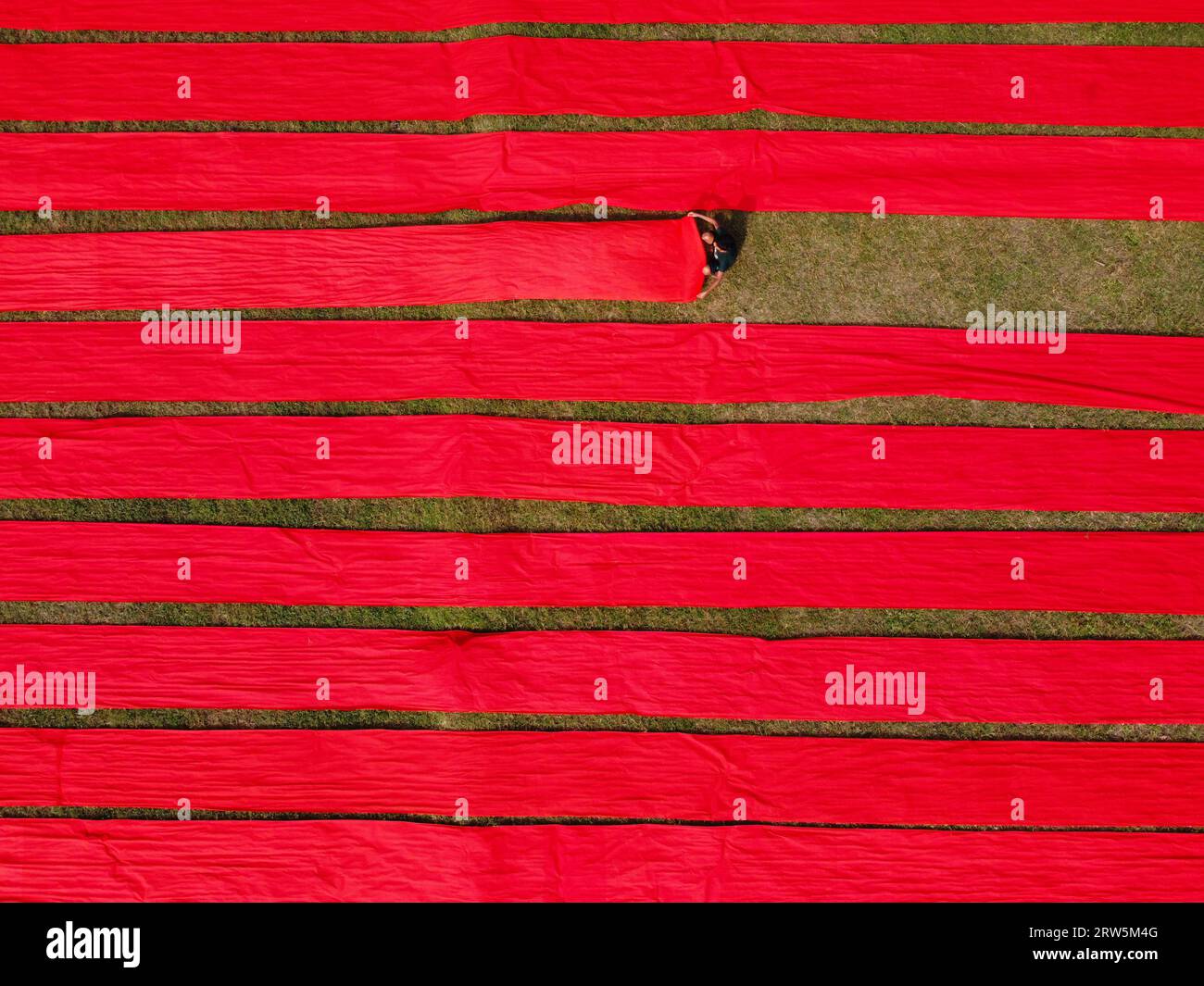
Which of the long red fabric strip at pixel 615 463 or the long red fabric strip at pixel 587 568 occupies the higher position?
the long red fabric strip at pixel 615 463

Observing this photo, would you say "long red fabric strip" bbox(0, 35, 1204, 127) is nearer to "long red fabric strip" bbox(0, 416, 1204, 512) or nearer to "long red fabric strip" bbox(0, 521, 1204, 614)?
"long red fabric strip" bbox(0, 416, 1204, 512)

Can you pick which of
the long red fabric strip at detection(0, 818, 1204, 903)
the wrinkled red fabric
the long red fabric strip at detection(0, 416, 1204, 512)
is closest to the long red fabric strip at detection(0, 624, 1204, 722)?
the wrinkled red fabric

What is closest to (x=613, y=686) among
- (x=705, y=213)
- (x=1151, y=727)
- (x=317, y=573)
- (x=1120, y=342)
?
(x=317, y=573)

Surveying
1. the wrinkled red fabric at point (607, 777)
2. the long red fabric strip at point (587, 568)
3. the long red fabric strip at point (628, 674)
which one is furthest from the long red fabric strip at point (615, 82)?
the wrinkled red fabric at point (607, 777)

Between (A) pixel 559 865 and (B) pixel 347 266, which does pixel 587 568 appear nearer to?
(A) pixel 559 865

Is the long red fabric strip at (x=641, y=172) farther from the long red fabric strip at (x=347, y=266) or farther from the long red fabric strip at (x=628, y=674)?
the long red fabric strip at (x=628, y=674)
